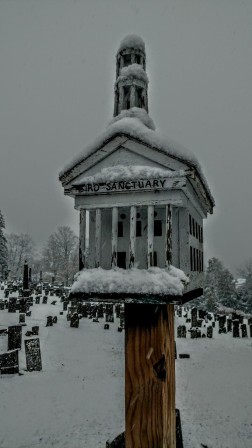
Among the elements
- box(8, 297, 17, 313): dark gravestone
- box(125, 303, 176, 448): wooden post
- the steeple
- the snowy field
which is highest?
the steeple

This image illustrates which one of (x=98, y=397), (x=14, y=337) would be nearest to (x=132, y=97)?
(x=98, y=397)

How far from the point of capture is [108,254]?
3578mm

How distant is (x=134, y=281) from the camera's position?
296 cm

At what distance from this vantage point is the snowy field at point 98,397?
25.0 feet

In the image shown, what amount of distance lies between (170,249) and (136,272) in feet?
1.27

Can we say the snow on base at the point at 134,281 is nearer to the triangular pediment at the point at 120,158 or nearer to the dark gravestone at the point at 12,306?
the triangular pediment at the point at 120,158

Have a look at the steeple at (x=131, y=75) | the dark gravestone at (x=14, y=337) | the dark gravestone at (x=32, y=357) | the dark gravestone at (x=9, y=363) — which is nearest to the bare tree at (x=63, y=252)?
the dark gravestone at (x=14, y=337)

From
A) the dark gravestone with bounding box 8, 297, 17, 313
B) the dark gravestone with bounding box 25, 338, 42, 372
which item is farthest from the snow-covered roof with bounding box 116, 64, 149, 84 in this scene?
the dark gravestone with bounding box 8, 297, 17, 313

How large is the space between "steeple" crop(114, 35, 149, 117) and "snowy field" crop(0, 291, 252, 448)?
7.07 metres

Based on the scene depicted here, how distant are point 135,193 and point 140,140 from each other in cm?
53

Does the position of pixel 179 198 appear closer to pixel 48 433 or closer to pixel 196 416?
pixel 48 433

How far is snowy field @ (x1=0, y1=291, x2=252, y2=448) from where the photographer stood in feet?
25.0

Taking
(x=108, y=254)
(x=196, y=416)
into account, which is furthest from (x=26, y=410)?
(x=108, y=254)

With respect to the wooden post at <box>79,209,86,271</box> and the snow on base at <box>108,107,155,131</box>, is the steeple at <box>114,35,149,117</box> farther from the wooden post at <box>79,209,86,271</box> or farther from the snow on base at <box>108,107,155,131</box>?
the wooden post at <box>79,209,86,271</box>
